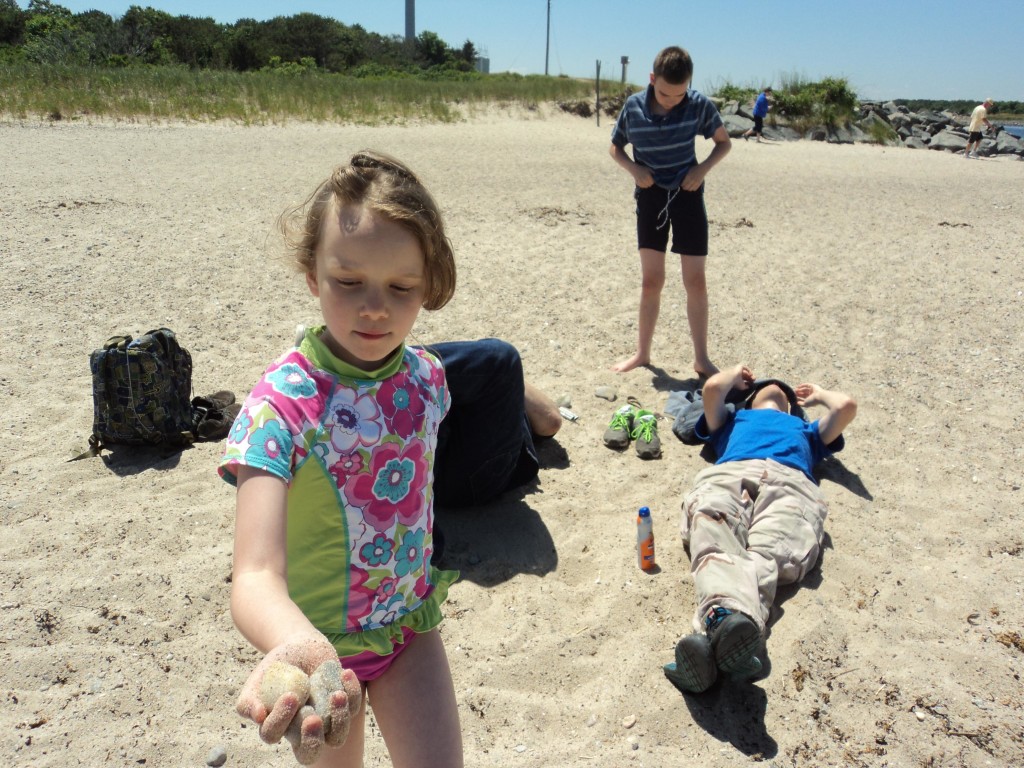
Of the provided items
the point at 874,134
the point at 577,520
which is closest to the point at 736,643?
the point at 577,520

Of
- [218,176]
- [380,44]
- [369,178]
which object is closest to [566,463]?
[369,178]

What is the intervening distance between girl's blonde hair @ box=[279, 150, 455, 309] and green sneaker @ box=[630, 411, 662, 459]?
8.01ft

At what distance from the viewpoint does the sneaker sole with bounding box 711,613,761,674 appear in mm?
2436

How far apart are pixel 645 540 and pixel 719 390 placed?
3.60 ft

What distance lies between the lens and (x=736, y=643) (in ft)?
8.00

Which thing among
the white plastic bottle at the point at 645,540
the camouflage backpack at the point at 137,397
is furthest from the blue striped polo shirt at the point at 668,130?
the camouflage backpack at the point at 137,397

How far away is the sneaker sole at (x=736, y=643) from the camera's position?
2.44 m

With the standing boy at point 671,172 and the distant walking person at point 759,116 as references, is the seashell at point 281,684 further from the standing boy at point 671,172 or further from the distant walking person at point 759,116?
the distant walking person at point 759,116

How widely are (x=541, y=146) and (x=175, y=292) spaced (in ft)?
43.0

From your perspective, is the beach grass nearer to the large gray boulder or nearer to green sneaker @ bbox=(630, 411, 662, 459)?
green sneaker @ bbox=(630, 411, 662, 459)

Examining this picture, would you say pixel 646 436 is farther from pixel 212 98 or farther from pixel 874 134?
pixel 874 134

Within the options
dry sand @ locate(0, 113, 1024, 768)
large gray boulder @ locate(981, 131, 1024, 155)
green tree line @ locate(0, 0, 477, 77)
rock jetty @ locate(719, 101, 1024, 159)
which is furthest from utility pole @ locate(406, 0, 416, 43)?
dry sand @ locate(0, 113, 1024, 768)

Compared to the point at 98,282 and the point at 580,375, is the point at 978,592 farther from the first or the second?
the point at 98,282

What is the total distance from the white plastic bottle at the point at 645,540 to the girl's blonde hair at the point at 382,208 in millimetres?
1623
